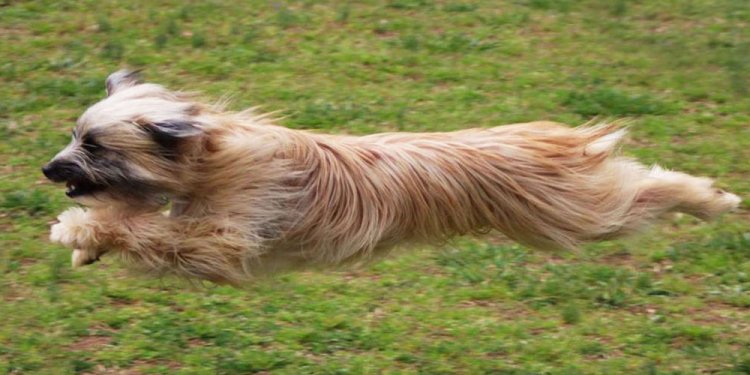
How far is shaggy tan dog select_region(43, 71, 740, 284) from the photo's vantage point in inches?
207

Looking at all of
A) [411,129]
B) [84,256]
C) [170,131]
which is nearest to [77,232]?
[84,256]

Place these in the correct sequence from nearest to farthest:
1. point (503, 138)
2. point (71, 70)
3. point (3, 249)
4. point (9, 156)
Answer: point (503, 138) < point (3, 249) < point (9, 156) < point (71, 70)

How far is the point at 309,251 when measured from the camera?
557 cm

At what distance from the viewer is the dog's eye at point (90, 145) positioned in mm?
5227

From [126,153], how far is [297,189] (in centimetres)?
77

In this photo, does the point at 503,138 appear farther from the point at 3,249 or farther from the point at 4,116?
the point at 4,116

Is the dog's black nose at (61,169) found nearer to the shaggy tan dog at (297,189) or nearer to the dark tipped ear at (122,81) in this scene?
the shaggy tan dog at (297,189)

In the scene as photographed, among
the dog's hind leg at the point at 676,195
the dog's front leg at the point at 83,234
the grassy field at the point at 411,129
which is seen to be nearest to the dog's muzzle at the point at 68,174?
the dog's front leg at the point at 83,234

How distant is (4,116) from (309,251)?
14.0 ft

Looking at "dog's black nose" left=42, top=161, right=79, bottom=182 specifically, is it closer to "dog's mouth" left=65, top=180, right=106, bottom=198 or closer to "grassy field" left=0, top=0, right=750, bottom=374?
"dog's mouth" left=65, top=180, right=106, bottom=198

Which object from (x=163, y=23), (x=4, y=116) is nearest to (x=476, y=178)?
(x=4, y=116)

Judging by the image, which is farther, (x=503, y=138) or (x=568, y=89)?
(x=568, y=89)

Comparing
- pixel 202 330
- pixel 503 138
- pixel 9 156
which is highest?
pixel 503 138

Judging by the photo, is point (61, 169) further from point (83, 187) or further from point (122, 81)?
point (122, 81)
